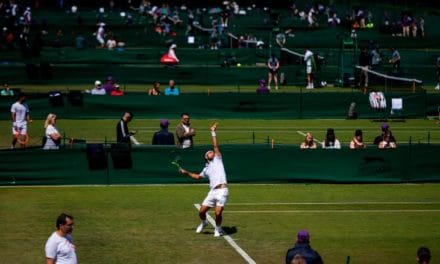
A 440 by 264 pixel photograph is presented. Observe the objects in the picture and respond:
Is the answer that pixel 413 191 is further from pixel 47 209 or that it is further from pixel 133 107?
pixel 133 107

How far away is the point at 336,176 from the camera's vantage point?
1312 inches

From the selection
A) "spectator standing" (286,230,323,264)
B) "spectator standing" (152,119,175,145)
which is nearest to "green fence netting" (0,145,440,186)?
"spectator standing" (152,119,175,145)

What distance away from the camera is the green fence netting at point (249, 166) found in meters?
32.1

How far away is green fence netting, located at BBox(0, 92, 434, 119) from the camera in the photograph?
46625 mm

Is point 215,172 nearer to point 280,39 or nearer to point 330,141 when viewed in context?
point 330,141

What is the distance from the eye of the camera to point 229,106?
47.3m

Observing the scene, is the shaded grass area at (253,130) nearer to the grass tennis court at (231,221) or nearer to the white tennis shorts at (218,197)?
the grass tennis court at (231,221)

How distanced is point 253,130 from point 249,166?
1159cm

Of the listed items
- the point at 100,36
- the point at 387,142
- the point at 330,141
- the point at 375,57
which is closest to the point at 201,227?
the point at 330,141

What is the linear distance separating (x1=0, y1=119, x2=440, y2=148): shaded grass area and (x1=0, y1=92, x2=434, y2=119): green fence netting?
0.29 m

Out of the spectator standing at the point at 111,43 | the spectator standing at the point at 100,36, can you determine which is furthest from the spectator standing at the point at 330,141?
the spectator standing at the point at 100,36

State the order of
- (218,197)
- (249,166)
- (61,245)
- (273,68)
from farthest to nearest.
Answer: (273,68) < (249,166) < (218,197) < (61,245)

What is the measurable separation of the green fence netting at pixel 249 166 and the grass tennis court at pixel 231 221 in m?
0.33

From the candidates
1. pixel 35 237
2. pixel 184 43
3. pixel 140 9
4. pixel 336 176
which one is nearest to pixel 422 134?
pixel 336 176
